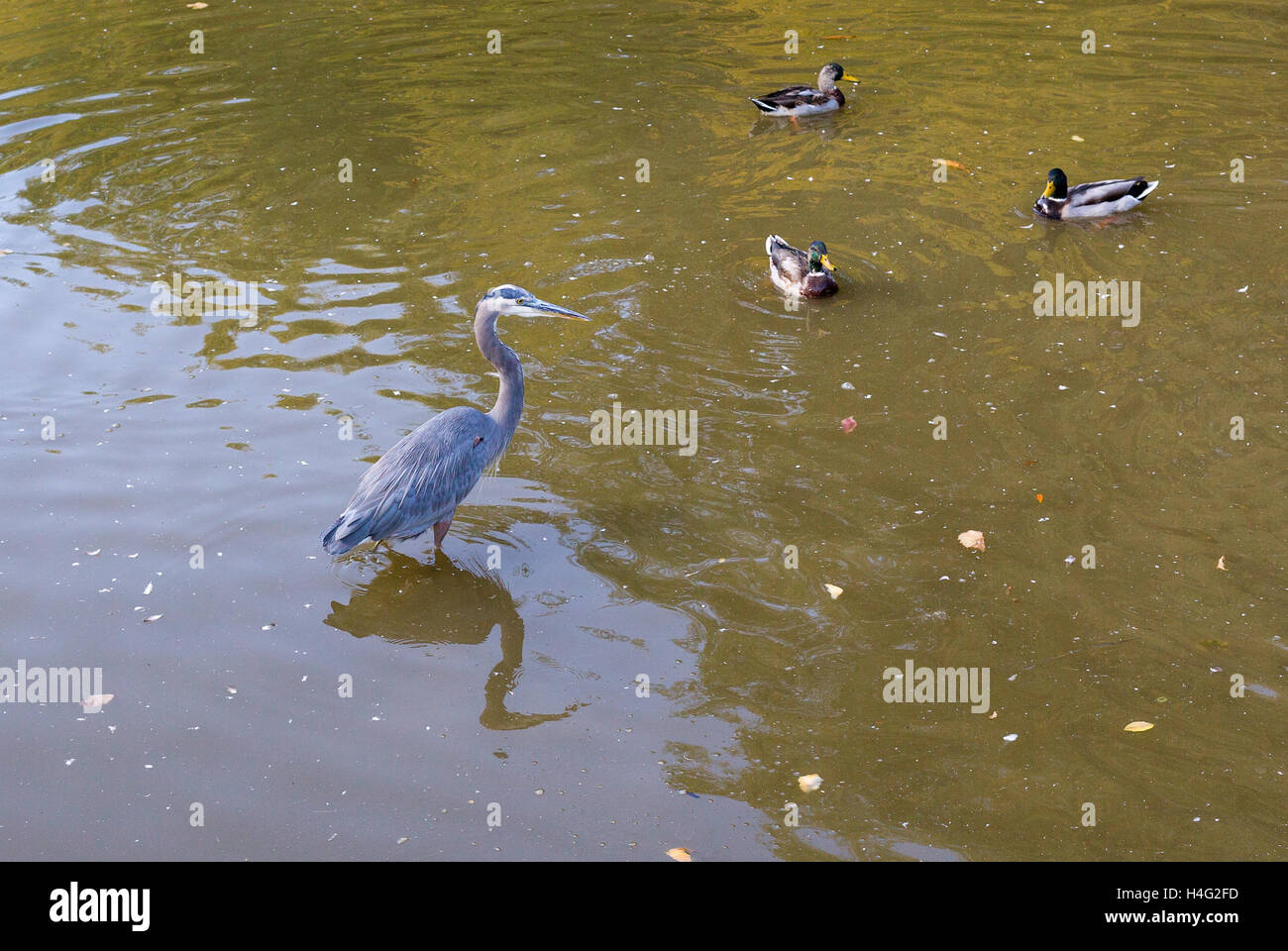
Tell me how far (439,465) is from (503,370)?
2.56 ft

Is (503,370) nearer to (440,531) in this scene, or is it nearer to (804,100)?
(440,531)

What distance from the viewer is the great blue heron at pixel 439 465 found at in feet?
20.6

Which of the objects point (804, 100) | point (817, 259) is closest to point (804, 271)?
point (817, 259)

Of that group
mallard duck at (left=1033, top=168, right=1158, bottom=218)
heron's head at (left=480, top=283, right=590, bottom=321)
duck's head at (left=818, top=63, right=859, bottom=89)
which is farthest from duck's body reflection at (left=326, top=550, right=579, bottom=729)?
duck's head at (left=818, top=63, right=859, bottom=89)

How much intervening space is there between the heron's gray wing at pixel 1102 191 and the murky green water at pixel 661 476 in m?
0.26

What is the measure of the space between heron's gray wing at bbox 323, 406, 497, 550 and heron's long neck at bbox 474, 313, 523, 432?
134mm

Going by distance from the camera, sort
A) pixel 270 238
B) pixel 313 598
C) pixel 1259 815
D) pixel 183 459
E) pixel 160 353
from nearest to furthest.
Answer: pixel 1259 815 → pixel 313 598 → pixel 183 459 → pixel 160 353 → pixel 270 238

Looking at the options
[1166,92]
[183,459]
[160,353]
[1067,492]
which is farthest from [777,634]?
[1166,92]

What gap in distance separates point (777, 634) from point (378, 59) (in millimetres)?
11508

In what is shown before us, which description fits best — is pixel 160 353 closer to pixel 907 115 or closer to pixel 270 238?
pixel 270 238

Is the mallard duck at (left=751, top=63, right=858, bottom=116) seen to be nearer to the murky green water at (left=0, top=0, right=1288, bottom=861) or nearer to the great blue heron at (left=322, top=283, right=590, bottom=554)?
the murky green water at (left=0, top=0, right=1288, bottom=861)

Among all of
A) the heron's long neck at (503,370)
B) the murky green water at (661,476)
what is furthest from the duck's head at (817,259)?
the heron's long neck at (503,370)

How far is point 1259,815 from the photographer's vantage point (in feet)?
16.1

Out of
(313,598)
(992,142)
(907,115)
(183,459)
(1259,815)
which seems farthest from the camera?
(907,115)
